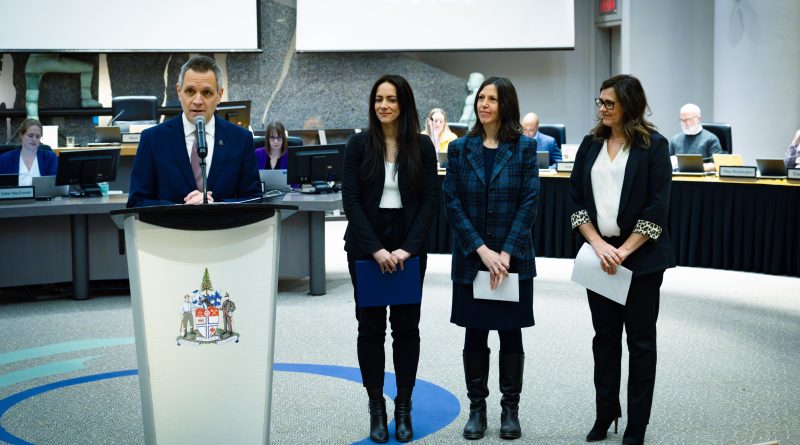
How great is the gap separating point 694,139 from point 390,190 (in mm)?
5849

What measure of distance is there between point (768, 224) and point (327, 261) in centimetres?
375

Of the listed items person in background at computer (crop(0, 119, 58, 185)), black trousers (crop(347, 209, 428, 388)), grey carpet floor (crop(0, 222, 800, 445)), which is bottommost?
grey carpet floor (crop(0, 222, 800, 445))

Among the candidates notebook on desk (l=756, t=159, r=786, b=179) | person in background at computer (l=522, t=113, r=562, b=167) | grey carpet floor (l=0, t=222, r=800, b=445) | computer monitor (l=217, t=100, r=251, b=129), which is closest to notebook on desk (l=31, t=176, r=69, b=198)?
grey carpet floor (l=0, t=222, r=800, b=445)

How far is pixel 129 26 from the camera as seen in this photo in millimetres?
11859

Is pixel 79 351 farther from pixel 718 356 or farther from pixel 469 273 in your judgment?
pixel 718 356

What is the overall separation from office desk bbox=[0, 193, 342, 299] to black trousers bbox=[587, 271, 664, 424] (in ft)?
11.5

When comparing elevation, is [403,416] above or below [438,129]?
below

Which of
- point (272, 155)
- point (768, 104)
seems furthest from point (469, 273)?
point (768, 104)

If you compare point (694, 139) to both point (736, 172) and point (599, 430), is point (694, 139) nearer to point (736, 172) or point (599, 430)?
point (736, 172)

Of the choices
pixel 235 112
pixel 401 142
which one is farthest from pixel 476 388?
pixel 235 112

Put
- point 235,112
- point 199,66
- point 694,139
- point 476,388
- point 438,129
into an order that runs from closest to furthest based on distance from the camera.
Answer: point 199,66, point 476,388, point 235,112, point 694,139, point 438,129

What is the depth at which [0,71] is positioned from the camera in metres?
12.0

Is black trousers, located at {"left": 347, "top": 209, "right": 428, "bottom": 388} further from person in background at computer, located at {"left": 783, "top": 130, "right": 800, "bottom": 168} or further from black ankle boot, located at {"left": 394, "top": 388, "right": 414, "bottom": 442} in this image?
person in background at computer, located at {"left": 783, "top": 130, "right": 800, "bottom": 168}

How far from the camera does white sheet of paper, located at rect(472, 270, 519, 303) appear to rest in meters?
3.65
